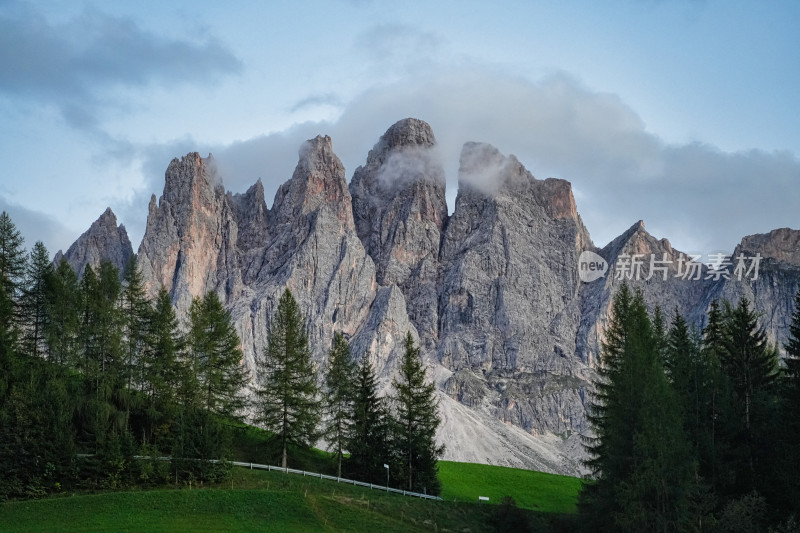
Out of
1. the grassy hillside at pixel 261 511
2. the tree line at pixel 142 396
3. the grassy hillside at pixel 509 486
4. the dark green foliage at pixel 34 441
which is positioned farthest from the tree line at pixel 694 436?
the dark green foliage at pixel 34 441

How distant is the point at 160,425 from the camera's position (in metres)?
58.5

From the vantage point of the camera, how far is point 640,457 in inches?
1756

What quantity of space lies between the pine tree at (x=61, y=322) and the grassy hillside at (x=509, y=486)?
33.1m

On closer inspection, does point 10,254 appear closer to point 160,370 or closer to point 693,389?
point 160,370

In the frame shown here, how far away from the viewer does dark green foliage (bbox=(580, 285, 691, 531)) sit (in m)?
43.3

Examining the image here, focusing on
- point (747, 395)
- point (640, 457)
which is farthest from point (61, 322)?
point (747, 395)

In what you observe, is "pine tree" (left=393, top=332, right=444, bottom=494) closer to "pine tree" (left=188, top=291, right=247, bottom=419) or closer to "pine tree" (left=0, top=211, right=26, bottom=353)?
"pine tree" (left=188, top=291, right=247, bottom=419)

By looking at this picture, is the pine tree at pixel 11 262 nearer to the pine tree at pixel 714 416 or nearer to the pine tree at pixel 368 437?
the pine tree at pixel 368 437

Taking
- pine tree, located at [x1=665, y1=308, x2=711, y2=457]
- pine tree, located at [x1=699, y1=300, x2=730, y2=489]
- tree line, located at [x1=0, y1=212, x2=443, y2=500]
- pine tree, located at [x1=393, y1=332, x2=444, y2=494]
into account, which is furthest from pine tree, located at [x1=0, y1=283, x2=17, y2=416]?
pine tree, located at [x1=699, y1=300, x2=730, y2=489]

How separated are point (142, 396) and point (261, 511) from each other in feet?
51.0

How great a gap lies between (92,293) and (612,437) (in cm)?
4023

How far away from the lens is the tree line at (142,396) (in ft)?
167

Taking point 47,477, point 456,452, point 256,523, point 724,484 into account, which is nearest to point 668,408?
point 724,484

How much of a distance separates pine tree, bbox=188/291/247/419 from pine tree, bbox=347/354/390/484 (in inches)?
369
